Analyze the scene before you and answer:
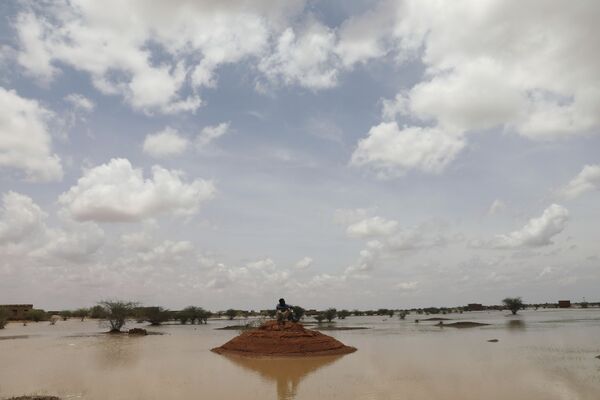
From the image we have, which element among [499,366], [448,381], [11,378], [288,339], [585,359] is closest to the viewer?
[448,381]

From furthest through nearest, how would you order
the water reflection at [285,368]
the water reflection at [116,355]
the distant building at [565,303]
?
the distant building at [565,303], the water reflection at [116,355], the water reflection at [285,368]

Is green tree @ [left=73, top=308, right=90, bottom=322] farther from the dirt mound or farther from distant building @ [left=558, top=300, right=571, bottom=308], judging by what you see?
distant building @ [left=558, top=300, right=571, bottom=308]

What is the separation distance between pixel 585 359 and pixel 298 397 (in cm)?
2039

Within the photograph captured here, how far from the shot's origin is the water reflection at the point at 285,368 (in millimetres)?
20656

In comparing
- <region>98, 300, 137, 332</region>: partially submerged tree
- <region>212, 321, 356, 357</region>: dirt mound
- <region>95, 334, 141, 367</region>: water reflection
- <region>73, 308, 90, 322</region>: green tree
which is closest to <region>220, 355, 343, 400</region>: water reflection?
<region>212, 321, 356, 357</region>: dirt mound

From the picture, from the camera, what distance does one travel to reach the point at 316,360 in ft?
97.2

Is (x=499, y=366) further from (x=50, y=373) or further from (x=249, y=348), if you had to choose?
(x=50, y=373)

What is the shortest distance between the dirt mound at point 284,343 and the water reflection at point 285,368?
1.11m

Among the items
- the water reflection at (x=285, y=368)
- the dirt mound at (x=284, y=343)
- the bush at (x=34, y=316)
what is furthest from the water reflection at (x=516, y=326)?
the bush at (x=34, y=316)

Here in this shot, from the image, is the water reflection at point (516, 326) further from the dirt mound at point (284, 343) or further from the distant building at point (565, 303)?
the distant building at point (565, 303)

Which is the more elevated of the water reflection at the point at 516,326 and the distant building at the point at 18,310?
the distant building at the point at 18,310

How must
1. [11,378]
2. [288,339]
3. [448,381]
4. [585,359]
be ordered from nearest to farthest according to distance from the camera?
[448,381]
[11,378]
[585,359]
[288,339]

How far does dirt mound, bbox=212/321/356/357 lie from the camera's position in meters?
31.7

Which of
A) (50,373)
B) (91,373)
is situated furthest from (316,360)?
(50,373)
